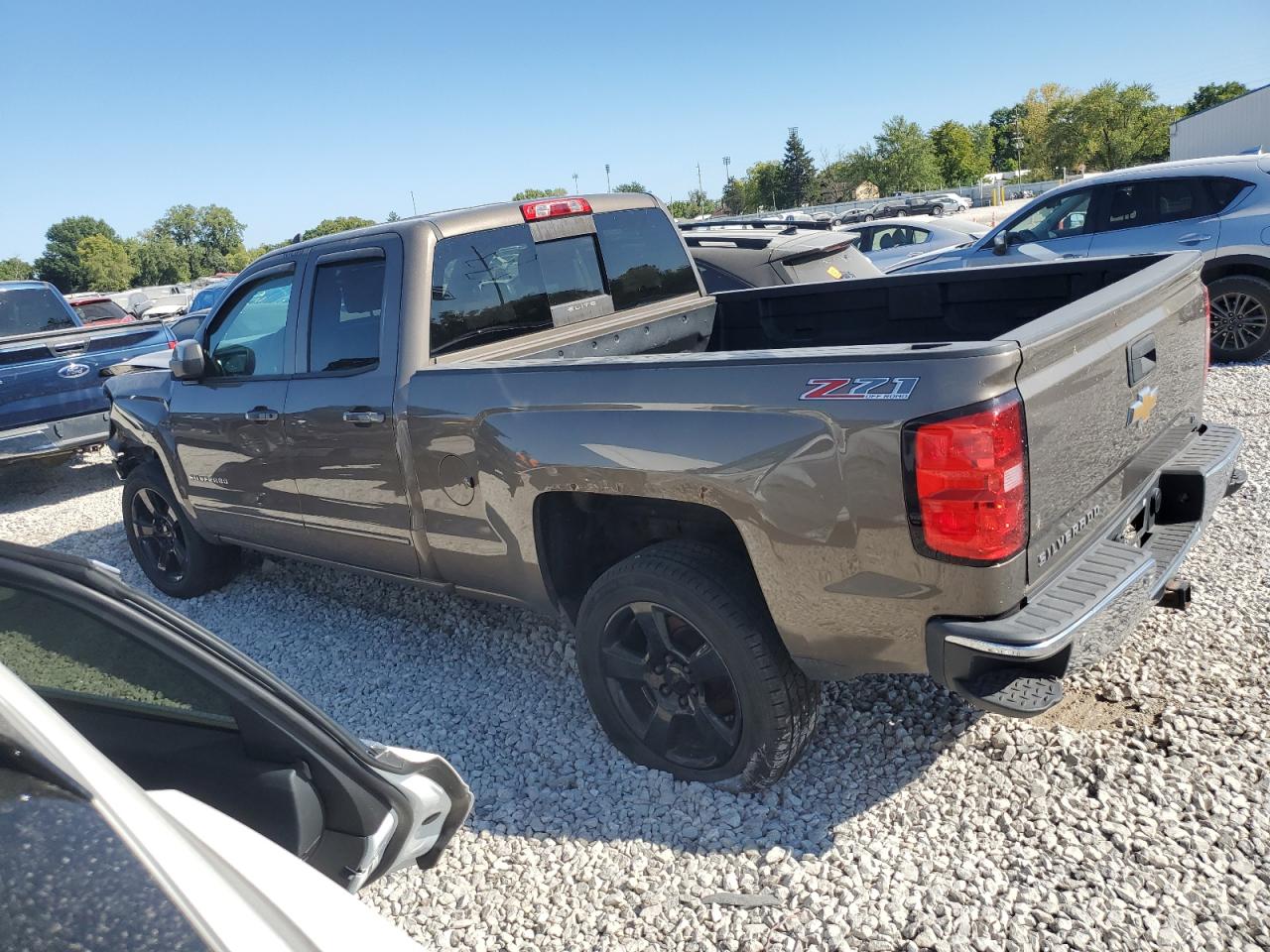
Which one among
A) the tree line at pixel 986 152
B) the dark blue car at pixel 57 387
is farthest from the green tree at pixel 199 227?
the dark blue car at pixel 57 387

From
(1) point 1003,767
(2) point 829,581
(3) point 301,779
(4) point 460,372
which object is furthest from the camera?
(4) point 460,372

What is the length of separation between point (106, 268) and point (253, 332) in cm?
9811

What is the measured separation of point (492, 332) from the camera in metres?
3.97

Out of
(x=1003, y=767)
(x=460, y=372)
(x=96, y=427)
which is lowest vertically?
(x=1003, y=767)

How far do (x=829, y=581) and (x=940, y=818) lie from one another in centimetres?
88

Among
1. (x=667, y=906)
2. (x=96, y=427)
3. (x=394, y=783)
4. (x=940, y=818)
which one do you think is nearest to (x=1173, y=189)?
(x=940, y=818)

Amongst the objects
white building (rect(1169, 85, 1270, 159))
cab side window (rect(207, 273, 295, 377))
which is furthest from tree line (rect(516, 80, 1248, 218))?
cab side window (rect(207, 273, 295, 377))

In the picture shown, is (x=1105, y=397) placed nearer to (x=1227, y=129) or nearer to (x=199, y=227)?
(x=1227, y=129)

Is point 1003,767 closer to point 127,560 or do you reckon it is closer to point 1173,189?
point 127,560

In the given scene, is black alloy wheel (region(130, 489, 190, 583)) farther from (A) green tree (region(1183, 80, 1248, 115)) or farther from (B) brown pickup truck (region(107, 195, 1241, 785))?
(A) green tree (region(1183, 80, 1248, 115))

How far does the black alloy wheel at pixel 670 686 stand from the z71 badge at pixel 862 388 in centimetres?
A: 91

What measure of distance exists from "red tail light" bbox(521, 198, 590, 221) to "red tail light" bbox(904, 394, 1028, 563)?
2349mm

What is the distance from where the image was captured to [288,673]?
4535mm

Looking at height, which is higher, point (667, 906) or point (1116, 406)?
point (1116, 406)
